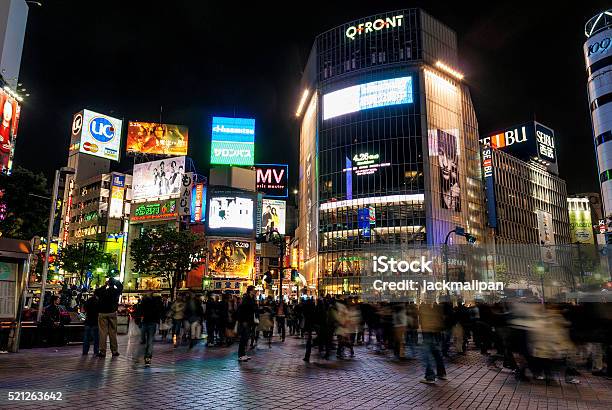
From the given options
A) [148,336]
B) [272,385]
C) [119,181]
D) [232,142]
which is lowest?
[272,385]

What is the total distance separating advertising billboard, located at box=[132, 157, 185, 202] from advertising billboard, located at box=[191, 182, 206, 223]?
11.7ft

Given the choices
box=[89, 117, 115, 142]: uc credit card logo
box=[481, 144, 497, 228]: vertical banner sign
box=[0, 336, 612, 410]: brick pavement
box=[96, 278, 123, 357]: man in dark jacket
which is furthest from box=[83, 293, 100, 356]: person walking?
box=[89, 117, 115, 142]: uc credit card logo

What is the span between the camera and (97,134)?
9081 centimetres

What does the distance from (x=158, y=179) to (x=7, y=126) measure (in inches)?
1471

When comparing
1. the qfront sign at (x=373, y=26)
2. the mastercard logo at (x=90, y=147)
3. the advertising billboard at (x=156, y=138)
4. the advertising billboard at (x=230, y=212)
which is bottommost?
the advertising billboard at (x=230, y=212)

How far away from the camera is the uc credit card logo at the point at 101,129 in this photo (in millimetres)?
89562

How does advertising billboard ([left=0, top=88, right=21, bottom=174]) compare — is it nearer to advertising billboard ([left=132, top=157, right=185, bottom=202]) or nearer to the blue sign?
advertising billboard ([left=132, top=157, right=185, bottom=202])

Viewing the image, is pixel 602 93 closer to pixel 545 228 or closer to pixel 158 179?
pixel 545 228

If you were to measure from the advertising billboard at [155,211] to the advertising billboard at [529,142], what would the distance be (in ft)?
217

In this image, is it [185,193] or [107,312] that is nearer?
[107,312]

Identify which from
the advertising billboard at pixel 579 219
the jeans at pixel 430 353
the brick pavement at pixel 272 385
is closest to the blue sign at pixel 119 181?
the brick pavement at pixel 272 385

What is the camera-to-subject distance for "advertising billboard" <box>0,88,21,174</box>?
33375 millimetres

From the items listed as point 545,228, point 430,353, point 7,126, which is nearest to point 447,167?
point 545,228

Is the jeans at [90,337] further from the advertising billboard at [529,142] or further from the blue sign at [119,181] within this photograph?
the advertising billboard at [529,142]
